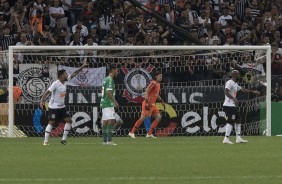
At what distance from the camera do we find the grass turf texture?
15758 mm

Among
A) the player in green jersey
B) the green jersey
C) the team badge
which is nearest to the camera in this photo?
the player in green jersey

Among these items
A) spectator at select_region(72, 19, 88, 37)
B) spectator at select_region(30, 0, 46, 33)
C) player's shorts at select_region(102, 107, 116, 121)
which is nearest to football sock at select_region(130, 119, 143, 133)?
player's shorts at select_region(102, 107, 116, 121)

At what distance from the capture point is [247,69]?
3238 centimetres

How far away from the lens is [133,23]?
113 feet

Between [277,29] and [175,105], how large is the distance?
6149 mm

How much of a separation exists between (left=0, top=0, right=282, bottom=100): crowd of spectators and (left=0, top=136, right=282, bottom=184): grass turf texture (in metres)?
A: 6.75

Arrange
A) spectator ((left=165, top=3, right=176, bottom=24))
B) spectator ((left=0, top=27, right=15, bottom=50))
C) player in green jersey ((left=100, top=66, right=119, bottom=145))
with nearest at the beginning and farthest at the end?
player in green jersey ((left=100, top=66, right=119, bottom=145)), spectator ((left=0, top=27, right=15, bottom=50)), spectator ((left=165, top=3, right=176, bottom=24))

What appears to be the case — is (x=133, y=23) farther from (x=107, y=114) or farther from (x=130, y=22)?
(x=107, y=114)

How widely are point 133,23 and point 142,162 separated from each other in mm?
15757

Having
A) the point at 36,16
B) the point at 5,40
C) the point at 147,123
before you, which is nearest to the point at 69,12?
the point at 36,16

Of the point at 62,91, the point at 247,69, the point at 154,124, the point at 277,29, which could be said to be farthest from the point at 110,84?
the point at 277,29

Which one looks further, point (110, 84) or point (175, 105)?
point (175, 105)

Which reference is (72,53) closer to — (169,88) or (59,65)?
(59,65)

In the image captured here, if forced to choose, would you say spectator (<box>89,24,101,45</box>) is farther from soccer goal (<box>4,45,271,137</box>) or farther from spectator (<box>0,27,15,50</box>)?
spectator (<box>0,27,15,50</box>)
